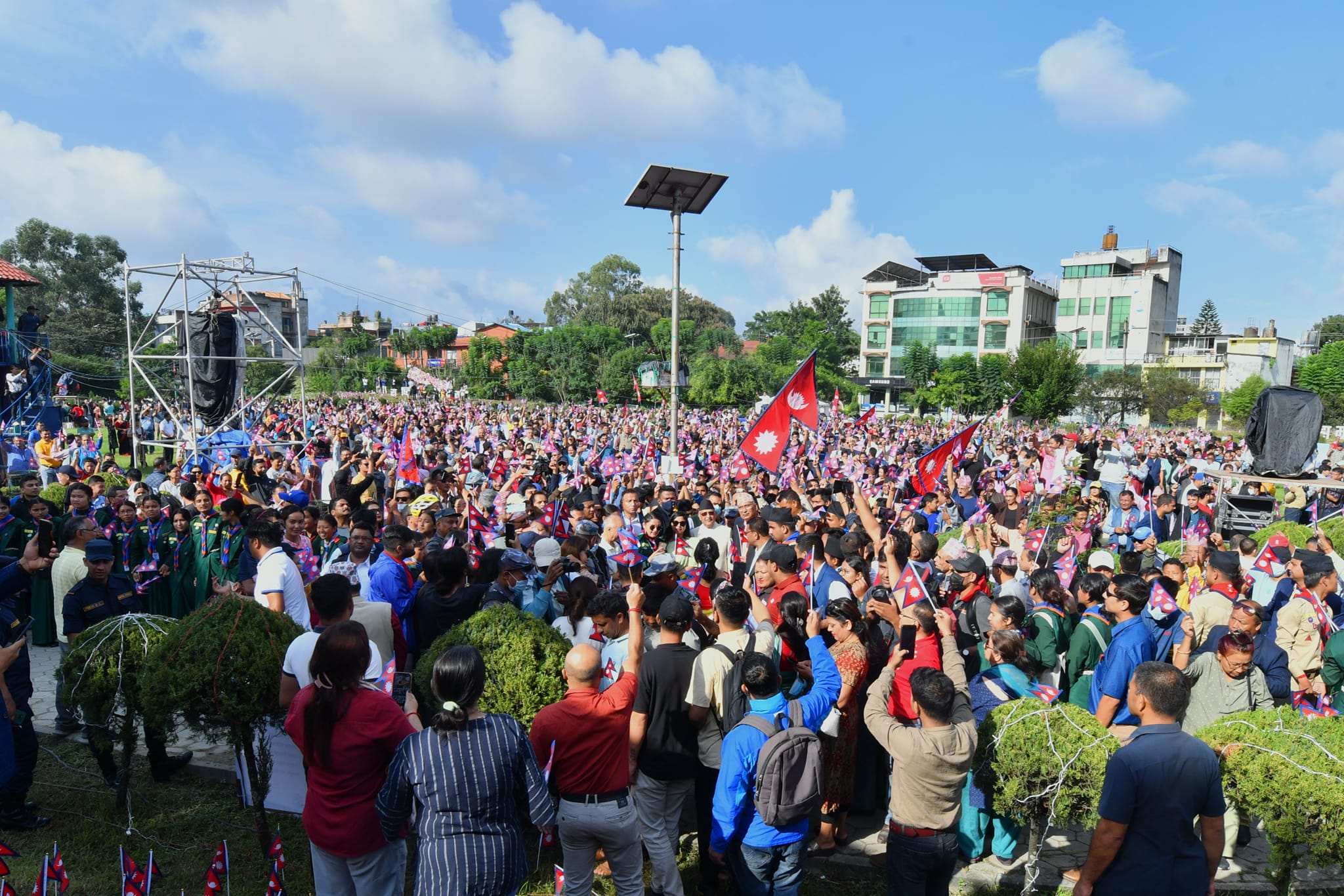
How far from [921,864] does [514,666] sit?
2.19 metres

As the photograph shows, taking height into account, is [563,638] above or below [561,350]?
below

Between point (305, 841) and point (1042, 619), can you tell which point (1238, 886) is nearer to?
point (1042, 619)

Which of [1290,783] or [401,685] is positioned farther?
[401,685]

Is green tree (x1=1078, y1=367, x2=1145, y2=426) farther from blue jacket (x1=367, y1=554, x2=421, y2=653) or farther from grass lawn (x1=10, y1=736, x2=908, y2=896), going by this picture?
grass lawn (x1=10, y1=736, x2=908, y2=896)

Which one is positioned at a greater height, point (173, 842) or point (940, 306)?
point (940, 306)

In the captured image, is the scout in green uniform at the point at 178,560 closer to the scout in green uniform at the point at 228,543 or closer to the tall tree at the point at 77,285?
the scout in green uniform at the point at 228,543

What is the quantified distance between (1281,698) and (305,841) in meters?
6.21

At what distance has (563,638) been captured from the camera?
4449 mm

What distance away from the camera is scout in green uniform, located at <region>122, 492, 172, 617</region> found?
7.83 meters

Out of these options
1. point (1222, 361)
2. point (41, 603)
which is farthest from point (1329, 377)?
point (41, 603)

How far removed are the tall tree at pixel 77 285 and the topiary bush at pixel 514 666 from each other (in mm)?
60742

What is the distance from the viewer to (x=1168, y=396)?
50219 mm

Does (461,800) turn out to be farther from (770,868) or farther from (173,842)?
(173,842)

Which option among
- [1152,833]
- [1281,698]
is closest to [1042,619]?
[1281,698]
